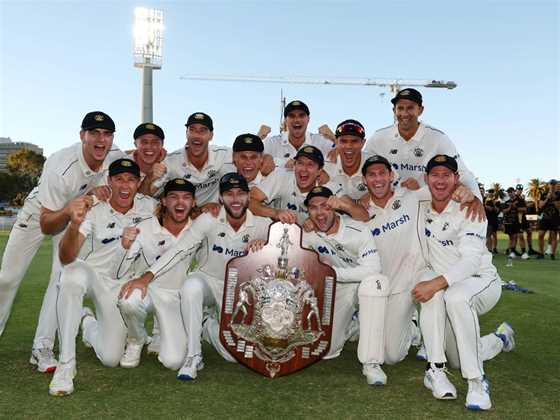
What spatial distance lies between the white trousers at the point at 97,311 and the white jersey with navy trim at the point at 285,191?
1.84m

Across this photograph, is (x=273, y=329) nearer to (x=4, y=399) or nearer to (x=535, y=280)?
(x=4, y=399)

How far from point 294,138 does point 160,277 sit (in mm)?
2535

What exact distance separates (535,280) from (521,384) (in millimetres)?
6975

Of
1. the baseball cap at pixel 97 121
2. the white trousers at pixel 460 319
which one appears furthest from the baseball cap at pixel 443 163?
the baseball cap at pixel 97 121

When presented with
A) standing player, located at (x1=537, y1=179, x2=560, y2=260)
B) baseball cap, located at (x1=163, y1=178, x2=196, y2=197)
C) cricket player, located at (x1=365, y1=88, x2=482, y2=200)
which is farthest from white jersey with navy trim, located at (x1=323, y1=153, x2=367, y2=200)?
standing player, located at (x1=537, y1=179, x2=560, y2=260)

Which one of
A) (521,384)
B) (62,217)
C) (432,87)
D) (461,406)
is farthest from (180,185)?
(432,87)

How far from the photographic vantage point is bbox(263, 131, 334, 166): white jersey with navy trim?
6.89m

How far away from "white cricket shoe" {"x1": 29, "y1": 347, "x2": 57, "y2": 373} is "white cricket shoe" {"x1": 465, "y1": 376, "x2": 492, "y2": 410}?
3.42 m

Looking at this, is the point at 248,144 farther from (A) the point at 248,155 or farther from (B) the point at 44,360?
(B) the point at 44,360

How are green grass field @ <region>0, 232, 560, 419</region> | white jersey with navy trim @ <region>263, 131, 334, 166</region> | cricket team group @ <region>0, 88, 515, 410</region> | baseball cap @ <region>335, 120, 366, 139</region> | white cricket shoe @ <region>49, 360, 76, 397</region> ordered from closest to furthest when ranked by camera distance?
green grass field @ <region>0, 232, 560, 419</region> < white cricket shoe @ <region>49, 360, 76, 397</region> < cricket team group @ <region>0, 88, 515, 410</region> < baseball cap @ <region>335, 120, 366, 139</region> < white jersey with navy trim @ <region>263, 131, 334, 166</region>

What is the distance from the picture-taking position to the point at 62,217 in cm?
481

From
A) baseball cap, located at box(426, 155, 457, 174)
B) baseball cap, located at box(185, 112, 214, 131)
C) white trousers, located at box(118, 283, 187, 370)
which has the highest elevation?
baseball cap, located at box(185, 112, 214, 131)

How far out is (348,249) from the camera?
512 cm

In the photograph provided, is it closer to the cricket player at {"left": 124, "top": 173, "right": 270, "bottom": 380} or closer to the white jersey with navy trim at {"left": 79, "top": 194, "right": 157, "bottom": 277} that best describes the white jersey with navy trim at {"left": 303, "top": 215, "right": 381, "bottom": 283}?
the cricket player at {"left": 124, "top": 173, "right": 270, "bottom": 380}
